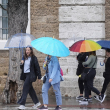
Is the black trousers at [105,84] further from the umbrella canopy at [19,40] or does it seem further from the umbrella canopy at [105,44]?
the umbrella canopy at [19,40]

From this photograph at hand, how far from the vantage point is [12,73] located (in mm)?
9703

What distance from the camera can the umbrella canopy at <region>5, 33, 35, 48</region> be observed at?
8930 mm

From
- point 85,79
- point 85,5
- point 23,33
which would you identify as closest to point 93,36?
point 85,5

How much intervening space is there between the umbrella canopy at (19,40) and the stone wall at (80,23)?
2316 millimetres

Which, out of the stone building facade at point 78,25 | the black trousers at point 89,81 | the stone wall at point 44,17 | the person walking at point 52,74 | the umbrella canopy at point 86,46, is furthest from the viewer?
the stone wall at point 44,17

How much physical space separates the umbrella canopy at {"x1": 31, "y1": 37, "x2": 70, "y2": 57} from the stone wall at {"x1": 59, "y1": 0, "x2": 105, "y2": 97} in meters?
2.96

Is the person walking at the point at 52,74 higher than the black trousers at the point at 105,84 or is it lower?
higher

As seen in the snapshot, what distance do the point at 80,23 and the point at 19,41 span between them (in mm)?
2838

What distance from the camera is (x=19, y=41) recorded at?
29.6ft

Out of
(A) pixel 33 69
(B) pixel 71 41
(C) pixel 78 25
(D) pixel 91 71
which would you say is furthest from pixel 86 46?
(C) pixel 78 25

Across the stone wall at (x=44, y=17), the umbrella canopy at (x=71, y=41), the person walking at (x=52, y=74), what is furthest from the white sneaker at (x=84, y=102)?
the stone wall at (x=44, y=17)

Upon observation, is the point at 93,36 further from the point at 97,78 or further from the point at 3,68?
the point at 3,68

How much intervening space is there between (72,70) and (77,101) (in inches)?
44.6

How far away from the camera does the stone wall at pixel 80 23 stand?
441 inches
